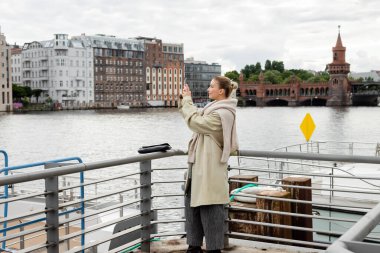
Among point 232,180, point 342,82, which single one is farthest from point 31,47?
point 232,180

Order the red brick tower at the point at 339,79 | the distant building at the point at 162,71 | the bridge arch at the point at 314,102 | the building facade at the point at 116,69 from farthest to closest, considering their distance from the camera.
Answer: the bridge arch at the point at 314,102 < the distant building at the point at 162,71 < the red brick tower at the point at 339,79 < the building facade at the point at 116,69

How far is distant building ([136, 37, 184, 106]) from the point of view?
169375 millimetres

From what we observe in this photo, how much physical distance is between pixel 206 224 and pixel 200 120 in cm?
94

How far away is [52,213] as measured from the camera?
4695 millimetres

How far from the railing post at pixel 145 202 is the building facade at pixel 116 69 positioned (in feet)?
503

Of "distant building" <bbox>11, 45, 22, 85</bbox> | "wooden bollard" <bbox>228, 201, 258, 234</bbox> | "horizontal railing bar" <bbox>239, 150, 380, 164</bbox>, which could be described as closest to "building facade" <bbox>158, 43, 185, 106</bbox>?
"distant building" <bbox>11, 45, 22, 85</bbox>

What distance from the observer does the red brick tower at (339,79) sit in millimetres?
167375

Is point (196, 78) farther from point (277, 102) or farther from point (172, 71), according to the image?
point (277, 102)

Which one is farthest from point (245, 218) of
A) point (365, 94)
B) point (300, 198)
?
point (365, 94)

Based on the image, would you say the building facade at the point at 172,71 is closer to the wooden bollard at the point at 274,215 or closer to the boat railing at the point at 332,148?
the boat railing at the point at 332,148

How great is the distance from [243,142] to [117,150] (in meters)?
12.5

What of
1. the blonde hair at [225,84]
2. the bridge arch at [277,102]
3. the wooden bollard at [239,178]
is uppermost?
the blonde hair at [225,84]

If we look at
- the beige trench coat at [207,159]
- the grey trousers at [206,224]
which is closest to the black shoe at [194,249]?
the grey trousers at [206,224]

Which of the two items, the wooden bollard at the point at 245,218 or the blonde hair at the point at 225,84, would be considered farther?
the wooden bollard at the point at 245,218
